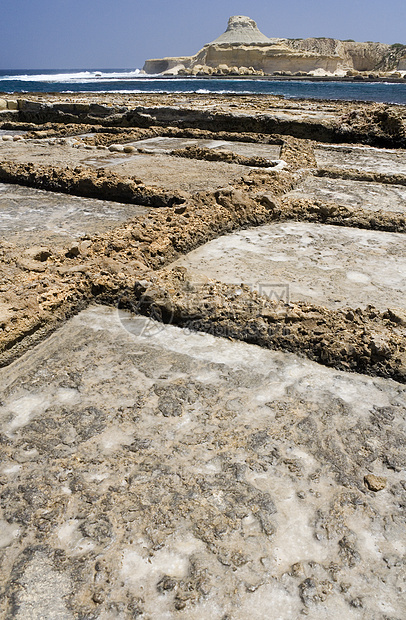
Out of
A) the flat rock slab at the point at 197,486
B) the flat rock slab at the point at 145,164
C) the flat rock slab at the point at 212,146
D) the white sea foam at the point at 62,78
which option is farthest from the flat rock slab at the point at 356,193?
the white sea foam at the point at 62,78

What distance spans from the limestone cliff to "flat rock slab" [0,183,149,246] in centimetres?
9099

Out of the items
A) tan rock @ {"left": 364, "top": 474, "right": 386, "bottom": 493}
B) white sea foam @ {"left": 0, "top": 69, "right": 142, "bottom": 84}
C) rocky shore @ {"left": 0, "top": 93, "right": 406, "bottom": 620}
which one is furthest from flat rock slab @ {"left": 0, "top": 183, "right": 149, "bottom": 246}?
white sea foam @ {"left": 0, "top": 69, "right": 142, "bottom": 84}

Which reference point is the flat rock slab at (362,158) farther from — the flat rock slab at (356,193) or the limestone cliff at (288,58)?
the limestone cliff at (288,58)

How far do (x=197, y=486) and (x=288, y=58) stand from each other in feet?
346

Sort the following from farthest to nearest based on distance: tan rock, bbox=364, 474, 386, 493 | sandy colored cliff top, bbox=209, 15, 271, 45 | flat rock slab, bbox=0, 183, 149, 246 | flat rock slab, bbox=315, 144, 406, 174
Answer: sandy colored cliff top, bbox=209, 15, 271, 45 → flat rock slab, bbox=315, 144, 406, 174 → flat rock slab, bbox=0, 183, 149, 246 → tan rock, bbox=364, 474, 386, 493

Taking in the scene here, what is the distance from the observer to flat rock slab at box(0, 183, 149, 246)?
4.94 meters

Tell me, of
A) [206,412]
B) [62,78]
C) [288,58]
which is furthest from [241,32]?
[206,412]

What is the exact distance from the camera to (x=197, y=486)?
6.47ft

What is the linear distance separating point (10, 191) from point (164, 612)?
6477 mm

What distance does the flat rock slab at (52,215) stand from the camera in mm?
4941

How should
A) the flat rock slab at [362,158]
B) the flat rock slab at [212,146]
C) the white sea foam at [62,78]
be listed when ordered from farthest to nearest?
the white sea foam at [62,78], the flat rock slab at [212,146], the flat rock slab at [362,158]

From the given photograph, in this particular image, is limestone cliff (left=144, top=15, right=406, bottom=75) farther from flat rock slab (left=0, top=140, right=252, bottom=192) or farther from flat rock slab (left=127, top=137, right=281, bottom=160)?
flat rock slab (left=0, top=140, right=252, bottom=192)

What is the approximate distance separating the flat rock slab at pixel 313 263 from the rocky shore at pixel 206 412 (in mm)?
25

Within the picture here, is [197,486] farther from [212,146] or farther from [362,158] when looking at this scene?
[212,146]
